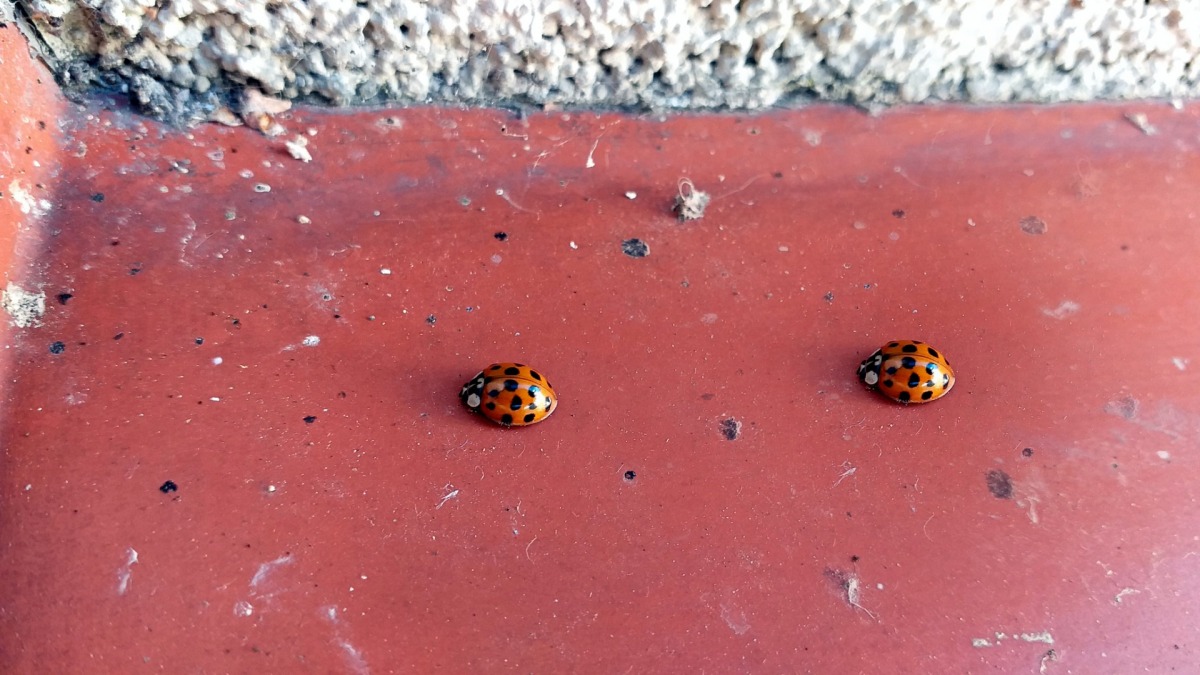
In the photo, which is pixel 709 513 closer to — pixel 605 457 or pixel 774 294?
pixel 605 457

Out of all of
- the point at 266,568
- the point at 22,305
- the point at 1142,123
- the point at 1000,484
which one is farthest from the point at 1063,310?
the point at 22,305

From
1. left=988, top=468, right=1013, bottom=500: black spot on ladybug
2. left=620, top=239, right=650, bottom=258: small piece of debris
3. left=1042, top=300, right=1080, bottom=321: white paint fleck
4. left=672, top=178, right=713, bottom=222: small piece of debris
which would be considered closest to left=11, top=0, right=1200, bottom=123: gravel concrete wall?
left=672, top=178, right=713, bottom=222: small piece of debris

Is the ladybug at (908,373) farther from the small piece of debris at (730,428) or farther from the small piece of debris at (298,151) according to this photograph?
the small piece of debris at (298,151)

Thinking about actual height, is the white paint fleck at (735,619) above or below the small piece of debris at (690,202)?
below

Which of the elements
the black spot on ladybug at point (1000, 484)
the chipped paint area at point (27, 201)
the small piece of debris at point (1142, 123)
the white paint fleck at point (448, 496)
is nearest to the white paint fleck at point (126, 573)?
the white paint fleck at point (448, 496)

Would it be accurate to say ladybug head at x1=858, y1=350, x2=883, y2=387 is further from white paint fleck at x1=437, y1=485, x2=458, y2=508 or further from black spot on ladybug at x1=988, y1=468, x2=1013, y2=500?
white paint fleck at x1=437, y1=485, x2=458, y2=508

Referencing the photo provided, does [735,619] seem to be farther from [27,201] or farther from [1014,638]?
[27,201]
